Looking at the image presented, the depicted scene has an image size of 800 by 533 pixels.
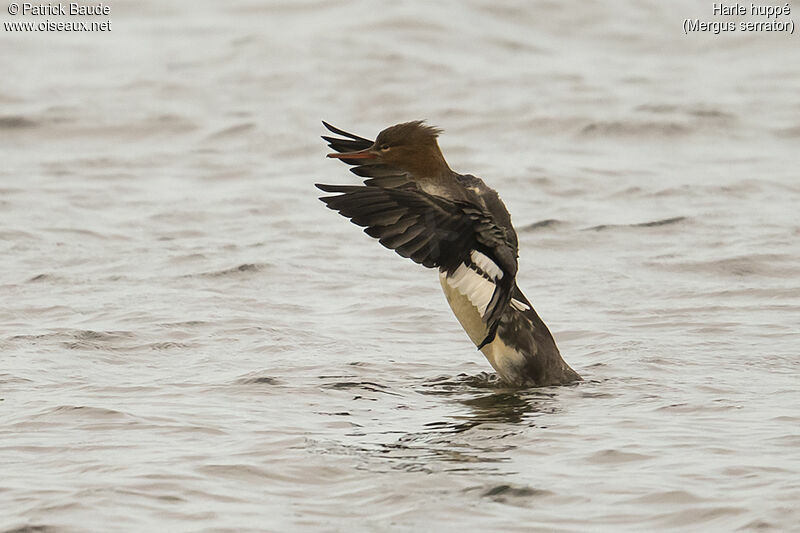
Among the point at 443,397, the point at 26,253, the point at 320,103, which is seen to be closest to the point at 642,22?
the point at 320,103

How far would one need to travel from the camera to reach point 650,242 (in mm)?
11008

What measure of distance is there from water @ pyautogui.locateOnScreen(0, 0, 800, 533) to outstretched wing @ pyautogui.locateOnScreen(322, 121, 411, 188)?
1014 millimetres

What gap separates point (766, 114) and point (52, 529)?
12.5 meters

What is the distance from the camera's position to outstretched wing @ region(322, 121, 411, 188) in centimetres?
726

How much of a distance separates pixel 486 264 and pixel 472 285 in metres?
0.14

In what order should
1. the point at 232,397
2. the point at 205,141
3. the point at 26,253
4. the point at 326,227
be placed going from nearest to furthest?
the point at 232,397 < the point at 26,253 < the point at 326,227 < the point at 205,141


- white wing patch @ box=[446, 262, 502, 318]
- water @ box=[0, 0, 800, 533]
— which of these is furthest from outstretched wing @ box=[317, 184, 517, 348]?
water @ box=[0, 0, 800, 533]

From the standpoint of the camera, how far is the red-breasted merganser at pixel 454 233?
6.48 metres

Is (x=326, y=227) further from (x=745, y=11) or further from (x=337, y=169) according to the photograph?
(x=745, y=11)

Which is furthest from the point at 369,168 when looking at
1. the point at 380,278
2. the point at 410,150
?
the point at 380,278

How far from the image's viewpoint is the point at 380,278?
9977 millimetres

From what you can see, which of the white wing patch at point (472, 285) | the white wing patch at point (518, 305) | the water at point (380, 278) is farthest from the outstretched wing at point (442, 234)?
the water at point (380, 278)

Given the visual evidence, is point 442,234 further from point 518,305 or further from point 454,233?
point 518,305

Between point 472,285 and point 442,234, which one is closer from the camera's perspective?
point 442,234
